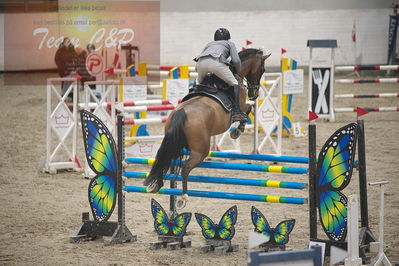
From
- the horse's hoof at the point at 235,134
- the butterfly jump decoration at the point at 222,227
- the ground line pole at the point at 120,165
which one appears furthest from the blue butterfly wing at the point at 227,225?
the horse's hoof at the point at 235,134

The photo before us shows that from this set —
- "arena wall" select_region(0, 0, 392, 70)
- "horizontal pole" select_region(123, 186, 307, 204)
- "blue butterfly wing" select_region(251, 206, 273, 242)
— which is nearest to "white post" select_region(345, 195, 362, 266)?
"horizontal pole" select_region(123, 186, 307, 204)

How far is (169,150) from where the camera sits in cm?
691

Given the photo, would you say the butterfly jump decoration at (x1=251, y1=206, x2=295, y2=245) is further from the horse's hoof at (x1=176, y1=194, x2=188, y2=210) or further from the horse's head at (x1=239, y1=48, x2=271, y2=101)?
the horse's head at (x1=239, y1=48, x2=271, y2=101)

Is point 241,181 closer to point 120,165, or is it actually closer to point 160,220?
point 160,220

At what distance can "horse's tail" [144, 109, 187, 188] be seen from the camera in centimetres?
689

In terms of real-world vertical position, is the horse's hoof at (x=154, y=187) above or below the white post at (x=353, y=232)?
above

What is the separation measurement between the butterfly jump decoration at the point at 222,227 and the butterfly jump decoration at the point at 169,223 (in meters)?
0.14

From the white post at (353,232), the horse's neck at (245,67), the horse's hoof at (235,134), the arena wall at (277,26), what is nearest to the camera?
the white post at (353,232)

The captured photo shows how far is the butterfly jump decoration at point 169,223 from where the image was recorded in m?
Result: 6.98

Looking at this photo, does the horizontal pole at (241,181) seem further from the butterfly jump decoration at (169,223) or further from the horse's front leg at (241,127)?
the horse's front leg at (241,127)

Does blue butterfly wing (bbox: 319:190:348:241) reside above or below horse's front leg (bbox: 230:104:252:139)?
below

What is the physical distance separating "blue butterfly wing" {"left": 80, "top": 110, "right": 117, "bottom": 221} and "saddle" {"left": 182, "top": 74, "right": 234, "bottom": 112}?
861mm

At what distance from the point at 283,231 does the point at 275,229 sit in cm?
8

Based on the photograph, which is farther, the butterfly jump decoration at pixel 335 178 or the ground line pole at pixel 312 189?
the ground line pole at pixel 312 189
